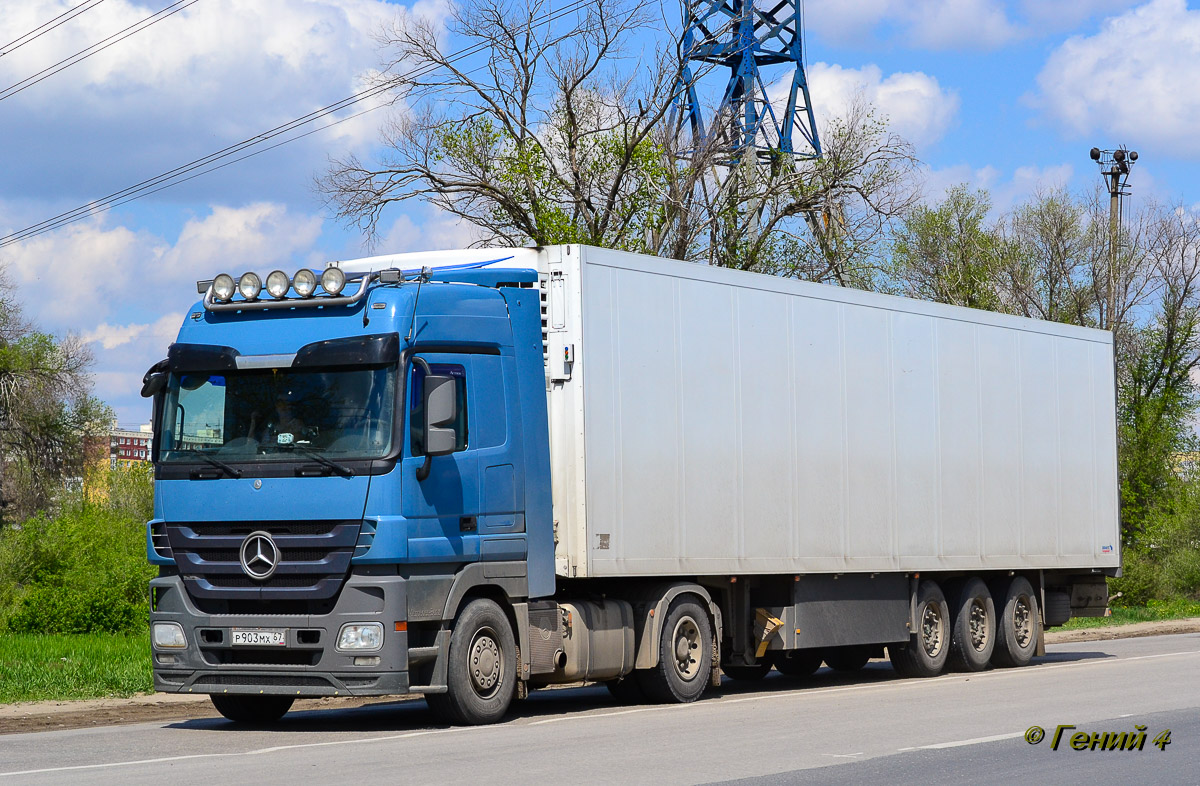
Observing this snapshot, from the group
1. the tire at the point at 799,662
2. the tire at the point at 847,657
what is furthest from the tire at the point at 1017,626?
the tire at the point at 799,662

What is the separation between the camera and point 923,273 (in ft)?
153

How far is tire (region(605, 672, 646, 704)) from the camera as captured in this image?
13.7 meters

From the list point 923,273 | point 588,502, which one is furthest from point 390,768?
point 923,273

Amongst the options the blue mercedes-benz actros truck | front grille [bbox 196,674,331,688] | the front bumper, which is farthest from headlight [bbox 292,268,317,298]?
front grille [bbox 196,674,331,688]

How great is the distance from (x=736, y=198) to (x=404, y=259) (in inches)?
693

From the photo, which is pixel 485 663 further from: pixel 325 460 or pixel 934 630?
pixel 934 630

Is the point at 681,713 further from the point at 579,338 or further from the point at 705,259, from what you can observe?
the point at 705,259

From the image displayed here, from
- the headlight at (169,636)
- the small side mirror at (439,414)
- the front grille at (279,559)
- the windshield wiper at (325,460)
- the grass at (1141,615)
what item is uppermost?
the small side mirror at (439,414)

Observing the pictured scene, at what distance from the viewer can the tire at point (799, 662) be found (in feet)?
57.4

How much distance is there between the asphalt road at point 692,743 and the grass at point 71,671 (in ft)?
9.65

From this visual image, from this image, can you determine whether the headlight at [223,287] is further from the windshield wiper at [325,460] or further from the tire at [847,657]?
the tire at [847,657]

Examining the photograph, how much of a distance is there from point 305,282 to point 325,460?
1479mm

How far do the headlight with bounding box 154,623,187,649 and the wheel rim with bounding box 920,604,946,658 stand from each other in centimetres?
930

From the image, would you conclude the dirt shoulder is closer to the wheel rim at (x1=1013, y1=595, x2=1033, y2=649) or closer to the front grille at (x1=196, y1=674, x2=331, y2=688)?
the front grille at (x1=196, y1=674, x2=331, y2=688)
